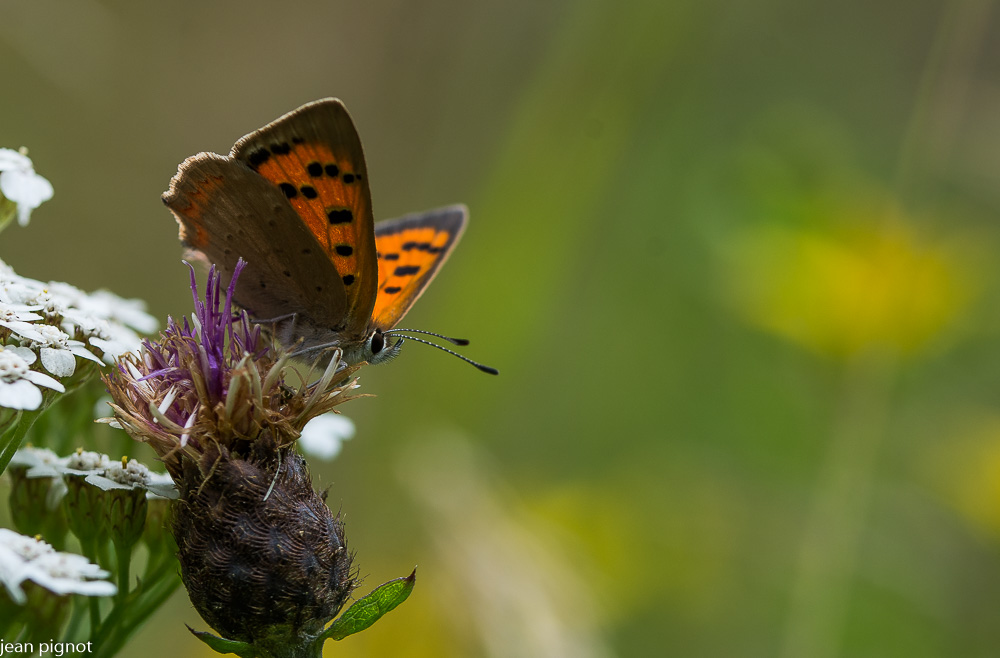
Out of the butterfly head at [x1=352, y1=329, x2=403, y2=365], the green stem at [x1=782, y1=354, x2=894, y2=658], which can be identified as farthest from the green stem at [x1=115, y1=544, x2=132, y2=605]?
the green stem at [x1=782, y1=354, x2=894, y2=658]

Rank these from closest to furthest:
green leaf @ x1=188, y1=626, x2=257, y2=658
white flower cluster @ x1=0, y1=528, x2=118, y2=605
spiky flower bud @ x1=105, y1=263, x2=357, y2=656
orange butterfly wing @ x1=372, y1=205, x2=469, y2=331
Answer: white flower cluster @ x1=0, y1=528, x2=118, y2=605 < green leaf @ x1=188, y1=626, x2=257, y2=658 < spiky flower bud @ x1=105, y1=263, x2=357, y2=656 < orange butterfly wing @ x1=372, y1=205, x2=469, y2=331

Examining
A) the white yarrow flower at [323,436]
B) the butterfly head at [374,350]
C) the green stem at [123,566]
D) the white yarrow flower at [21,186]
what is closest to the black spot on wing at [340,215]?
the butterfly head at [374,350]

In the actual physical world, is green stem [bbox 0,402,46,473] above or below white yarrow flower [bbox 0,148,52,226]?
below

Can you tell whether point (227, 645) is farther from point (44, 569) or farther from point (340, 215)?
point (340, 215)

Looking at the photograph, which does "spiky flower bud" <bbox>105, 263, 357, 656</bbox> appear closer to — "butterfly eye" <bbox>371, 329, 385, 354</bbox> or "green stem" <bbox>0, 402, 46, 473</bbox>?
"green stem" <bbox>0, 402, 46, 473</bbox>

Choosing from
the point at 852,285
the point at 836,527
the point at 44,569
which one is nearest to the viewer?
the point at 44,569

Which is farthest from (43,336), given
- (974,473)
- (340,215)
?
(974,473)

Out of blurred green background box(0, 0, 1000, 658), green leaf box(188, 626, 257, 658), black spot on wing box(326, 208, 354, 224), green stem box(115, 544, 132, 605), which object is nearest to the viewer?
green leaf box(188, 626, 257, 658)

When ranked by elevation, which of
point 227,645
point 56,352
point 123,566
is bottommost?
point 123,566
